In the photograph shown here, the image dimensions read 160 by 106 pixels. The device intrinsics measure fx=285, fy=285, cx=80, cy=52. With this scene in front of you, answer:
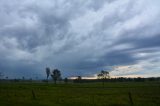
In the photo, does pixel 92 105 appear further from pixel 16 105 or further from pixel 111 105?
pixel 16 105

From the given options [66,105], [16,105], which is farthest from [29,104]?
[66,105]

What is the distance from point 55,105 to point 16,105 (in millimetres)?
3719

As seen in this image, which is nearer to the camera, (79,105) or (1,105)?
(1,105)

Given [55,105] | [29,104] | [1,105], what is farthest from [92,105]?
[1,105]

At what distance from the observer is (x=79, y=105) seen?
27953 mm

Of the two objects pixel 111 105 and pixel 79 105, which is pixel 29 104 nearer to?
pixel 79 105

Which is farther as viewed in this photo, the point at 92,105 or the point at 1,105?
the point at 92,105

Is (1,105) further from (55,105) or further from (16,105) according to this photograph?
(55,105)

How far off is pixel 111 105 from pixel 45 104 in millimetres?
6741

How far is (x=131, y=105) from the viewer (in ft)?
90.0

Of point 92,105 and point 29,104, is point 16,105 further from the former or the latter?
point 92,105

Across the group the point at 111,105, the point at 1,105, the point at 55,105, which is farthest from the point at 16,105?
the point at 111,105

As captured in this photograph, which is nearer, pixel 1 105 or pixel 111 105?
pixel 1 105

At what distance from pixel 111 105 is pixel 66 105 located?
4781 mm
